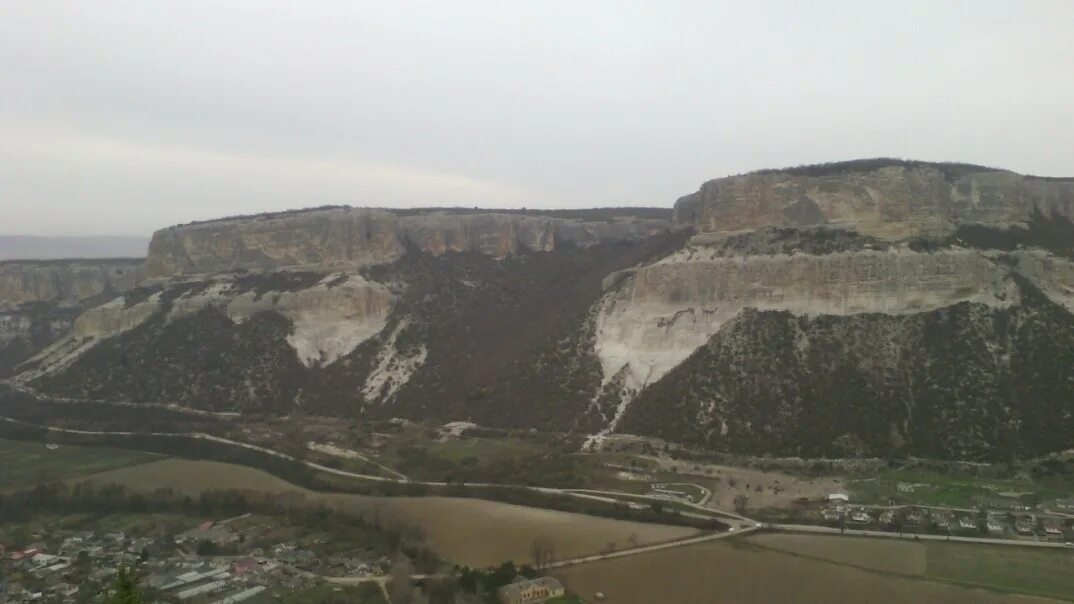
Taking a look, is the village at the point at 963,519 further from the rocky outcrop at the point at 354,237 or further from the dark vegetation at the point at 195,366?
the rocky outcrop at the point at 354,237

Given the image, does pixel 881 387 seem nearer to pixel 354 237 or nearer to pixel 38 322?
pixel 354 237

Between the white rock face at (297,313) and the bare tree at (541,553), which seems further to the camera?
the white rock face at (297,313)

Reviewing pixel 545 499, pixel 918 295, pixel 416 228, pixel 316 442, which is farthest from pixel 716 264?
pixel 416 228

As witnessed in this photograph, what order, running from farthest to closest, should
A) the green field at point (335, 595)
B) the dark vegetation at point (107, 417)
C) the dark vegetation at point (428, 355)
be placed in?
the dark vegetation at point (428, 355) < the dark vegetation at point (107, 417) < the green field at point (335, 595)

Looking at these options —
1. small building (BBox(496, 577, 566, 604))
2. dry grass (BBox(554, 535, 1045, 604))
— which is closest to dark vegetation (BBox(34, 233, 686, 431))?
dry grass (BBox(554, 535, 1045, 604))

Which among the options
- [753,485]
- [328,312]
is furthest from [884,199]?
[328,312]

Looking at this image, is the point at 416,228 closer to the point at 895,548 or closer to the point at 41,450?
the point at 41,450

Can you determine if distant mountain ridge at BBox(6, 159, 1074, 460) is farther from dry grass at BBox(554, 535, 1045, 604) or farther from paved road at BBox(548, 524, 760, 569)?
dry grass at BBox(554, 535, 1045, 604)

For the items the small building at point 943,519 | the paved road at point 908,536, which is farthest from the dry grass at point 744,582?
the small building at point 943,519
